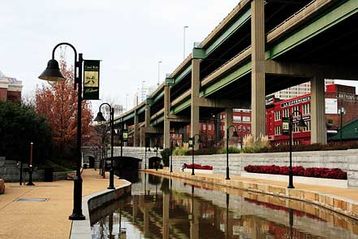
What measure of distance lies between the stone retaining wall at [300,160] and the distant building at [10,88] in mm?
37827

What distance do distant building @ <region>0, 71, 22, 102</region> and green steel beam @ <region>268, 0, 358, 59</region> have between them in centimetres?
5093

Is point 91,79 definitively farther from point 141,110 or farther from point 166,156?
point 141,110

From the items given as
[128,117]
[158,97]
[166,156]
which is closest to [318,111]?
[166,156]

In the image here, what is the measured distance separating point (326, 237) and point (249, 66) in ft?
139

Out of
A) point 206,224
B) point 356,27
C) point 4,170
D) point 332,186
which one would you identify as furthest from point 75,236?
point 356,27

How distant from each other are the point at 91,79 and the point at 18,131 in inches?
886

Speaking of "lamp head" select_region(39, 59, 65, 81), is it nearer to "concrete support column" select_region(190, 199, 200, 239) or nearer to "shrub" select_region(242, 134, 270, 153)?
"concrete support column" select_region(190, 199, 200, 239)

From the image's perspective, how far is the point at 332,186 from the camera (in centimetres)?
2830

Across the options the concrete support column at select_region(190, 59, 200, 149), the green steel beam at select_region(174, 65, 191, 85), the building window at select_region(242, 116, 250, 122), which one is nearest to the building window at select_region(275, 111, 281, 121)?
the green steel beam at select_region(174, 65, 191, 85)

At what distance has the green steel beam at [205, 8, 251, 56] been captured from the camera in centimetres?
5234

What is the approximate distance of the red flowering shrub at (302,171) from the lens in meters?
28.3

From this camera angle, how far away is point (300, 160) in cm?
3469

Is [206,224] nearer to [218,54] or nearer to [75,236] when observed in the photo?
[75,236]

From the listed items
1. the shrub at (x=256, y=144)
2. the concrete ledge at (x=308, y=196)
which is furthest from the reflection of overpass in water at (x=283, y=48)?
the concrete ledge at (x=308, y=196)
